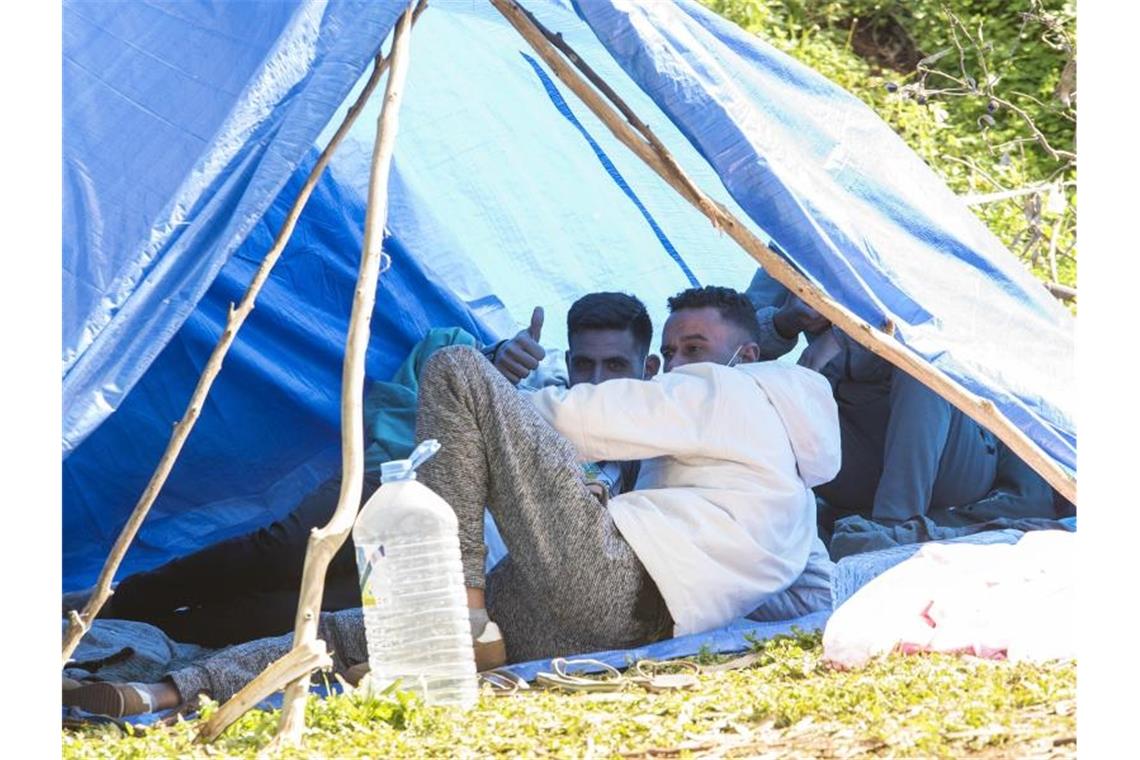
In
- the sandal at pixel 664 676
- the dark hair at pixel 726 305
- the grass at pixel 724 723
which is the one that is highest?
the dark hair at pixel 726 305

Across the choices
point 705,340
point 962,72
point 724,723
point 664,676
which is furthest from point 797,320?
point 962,72

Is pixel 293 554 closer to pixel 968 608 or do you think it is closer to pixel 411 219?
pixel 411 219

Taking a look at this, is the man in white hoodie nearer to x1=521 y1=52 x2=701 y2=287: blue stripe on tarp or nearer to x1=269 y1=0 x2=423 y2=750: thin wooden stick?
x1=269 y1=0 x2=423 y2=750: thin wooden stick

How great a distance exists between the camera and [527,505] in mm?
3994

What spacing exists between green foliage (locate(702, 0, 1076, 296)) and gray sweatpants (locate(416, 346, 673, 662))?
5.06 meters

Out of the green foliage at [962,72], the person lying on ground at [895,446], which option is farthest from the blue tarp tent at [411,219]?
the green foliage at [962,72]

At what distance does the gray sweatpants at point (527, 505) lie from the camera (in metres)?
3.97

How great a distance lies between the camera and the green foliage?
9.18m

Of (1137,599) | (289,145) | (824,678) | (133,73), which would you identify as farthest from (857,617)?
(133,73)

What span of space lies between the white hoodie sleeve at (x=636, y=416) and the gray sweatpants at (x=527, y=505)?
0.38ft

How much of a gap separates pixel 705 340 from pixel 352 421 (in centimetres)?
162

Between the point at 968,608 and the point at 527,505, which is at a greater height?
the point at 527,505

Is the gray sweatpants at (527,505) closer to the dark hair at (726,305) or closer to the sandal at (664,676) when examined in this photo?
the sandal at (664,676)

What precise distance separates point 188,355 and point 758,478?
2.06 metres
